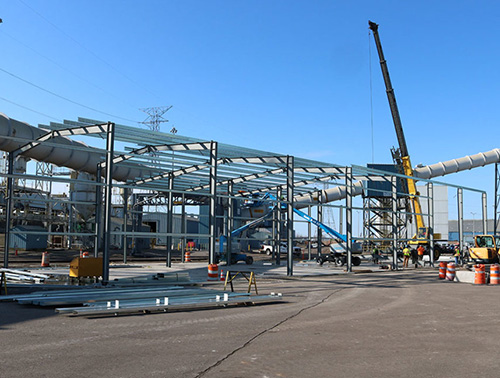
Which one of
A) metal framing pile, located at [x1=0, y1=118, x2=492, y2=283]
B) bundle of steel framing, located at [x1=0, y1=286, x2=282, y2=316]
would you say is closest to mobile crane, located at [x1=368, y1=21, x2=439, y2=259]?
metal framing pile, located at [x1=0, y1=118, x2=492, y2=283]

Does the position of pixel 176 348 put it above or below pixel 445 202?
below

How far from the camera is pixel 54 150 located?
26.6 meters

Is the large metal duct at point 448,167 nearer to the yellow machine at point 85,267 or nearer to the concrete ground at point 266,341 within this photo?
the yellow machine at point 85,267

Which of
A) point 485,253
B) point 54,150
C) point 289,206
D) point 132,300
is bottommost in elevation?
point 132,300

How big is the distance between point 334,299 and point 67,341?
31.4ft

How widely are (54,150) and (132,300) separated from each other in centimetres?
1628

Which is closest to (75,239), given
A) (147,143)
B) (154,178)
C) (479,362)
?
(154,178)

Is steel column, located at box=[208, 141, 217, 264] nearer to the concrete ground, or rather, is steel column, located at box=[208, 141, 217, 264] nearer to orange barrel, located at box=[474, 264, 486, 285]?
the concrete ground

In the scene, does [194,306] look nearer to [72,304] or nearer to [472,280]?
[72,304]

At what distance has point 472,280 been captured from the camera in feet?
75.0

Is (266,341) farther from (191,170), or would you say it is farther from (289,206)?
(191,170)

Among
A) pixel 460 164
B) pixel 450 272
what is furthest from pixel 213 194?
pixel 460 164

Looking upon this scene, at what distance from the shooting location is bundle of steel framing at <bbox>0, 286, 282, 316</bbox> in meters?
11.9

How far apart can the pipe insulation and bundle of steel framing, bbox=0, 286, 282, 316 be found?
6679 mm
